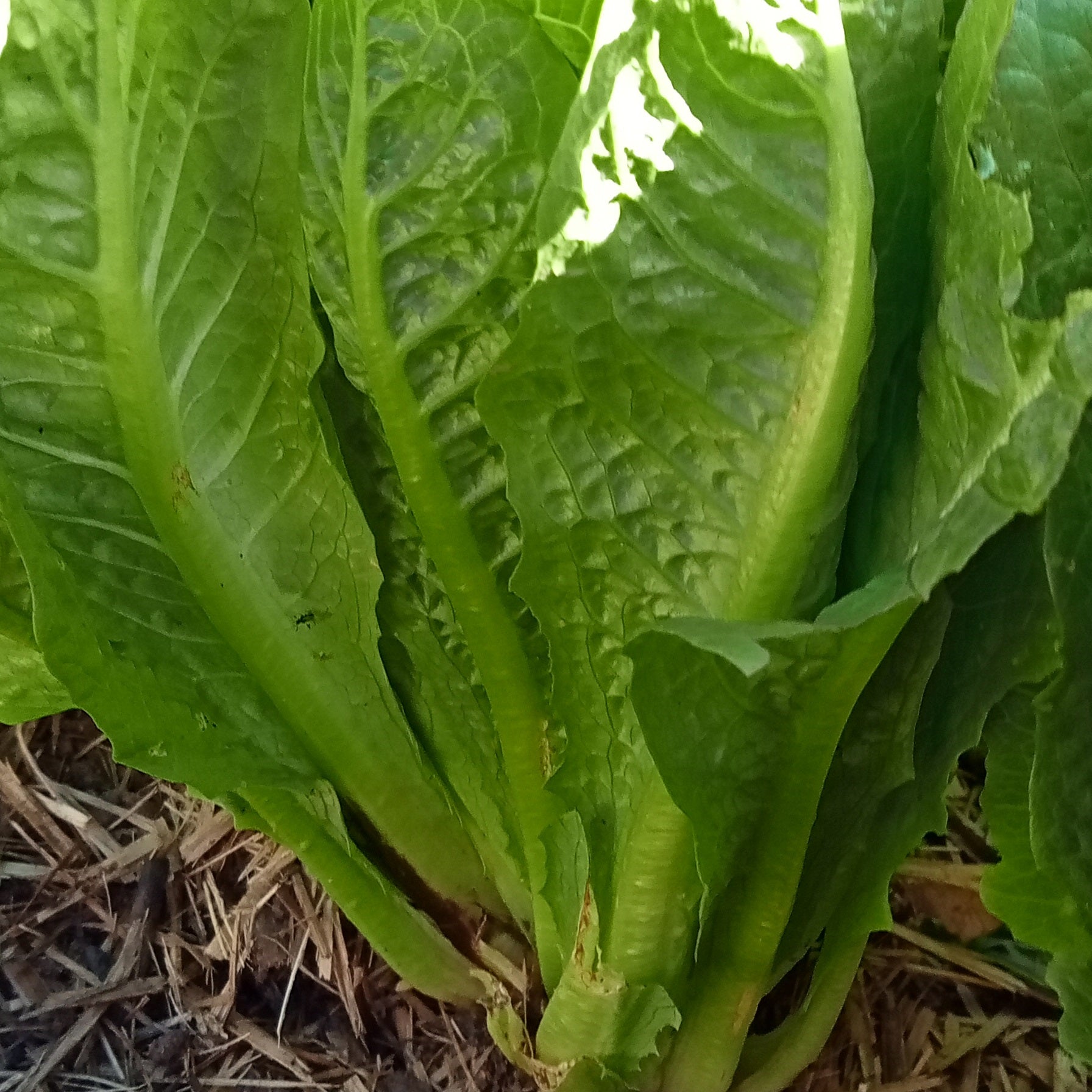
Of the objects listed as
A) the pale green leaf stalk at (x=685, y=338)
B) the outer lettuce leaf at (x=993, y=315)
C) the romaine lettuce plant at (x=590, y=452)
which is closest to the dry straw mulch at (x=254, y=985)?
the romaine lettuce plant at (x=590, y=452)

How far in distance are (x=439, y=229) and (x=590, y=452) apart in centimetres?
18

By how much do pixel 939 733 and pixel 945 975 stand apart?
0.39m

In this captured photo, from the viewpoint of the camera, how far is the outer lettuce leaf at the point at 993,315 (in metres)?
0.52

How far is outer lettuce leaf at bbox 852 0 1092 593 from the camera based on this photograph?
0.52 meters

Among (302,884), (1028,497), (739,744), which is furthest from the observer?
(302,884)

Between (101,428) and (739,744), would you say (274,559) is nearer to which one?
(101,428)

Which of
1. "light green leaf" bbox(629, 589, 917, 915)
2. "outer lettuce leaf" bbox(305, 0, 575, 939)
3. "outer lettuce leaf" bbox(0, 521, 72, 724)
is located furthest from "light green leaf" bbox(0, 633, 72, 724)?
"light green leaf" bbox(629, 589, 917, 915)

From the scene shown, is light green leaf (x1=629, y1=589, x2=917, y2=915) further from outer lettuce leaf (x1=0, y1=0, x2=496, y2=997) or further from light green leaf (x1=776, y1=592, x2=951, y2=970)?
outer lettuce leaf (x1=0, y1=0, x2=496, y2=997)

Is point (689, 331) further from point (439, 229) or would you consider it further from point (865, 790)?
point (865, 790)

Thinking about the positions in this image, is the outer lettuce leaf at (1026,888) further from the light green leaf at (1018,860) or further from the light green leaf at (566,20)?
the light green leaf at (566,20)

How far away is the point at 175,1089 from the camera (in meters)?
0.96

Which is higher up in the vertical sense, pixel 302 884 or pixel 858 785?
pixel 858 785

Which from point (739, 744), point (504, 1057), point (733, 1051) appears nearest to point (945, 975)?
point (733, 1051)

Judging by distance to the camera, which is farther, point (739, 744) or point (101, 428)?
point (101, 428)
